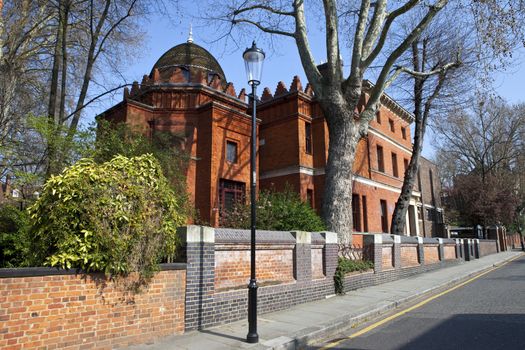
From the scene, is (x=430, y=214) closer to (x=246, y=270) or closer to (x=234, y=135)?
(x=234, y=135)

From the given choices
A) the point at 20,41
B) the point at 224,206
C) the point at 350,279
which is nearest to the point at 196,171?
the point at 224,206

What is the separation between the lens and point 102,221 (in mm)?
5758

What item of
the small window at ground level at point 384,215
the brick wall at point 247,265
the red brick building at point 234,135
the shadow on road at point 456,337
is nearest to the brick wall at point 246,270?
the brick wall at point 247,265

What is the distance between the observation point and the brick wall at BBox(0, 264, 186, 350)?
15.3ft

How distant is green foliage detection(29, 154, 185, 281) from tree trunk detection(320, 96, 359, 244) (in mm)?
6858

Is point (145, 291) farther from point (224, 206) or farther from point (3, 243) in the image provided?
point (224, 206)

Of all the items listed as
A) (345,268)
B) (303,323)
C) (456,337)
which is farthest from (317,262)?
(456,337)

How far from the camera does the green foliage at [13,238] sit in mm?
8352

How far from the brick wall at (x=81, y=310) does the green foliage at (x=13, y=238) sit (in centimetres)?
363

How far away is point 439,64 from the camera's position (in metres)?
20.4

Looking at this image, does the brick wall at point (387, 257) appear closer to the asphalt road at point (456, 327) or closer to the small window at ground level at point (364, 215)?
the asphalt road at point (456, 327)

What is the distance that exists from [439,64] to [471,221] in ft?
90.5

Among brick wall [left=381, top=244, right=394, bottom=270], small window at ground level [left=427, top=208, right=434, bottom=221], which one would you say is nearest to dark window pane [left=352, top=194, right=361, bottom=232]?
brick wall [left=381, top=244, right=394, bottom=270]

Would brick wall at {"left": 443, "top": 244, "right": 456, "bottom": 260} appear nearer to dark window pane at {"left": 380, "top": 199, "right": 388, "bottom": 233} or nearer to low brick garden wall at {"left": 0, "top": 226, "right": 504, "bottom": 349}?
dark window pane at {"left": 380, "top": 199, "right": 388, "bottom": 233}
